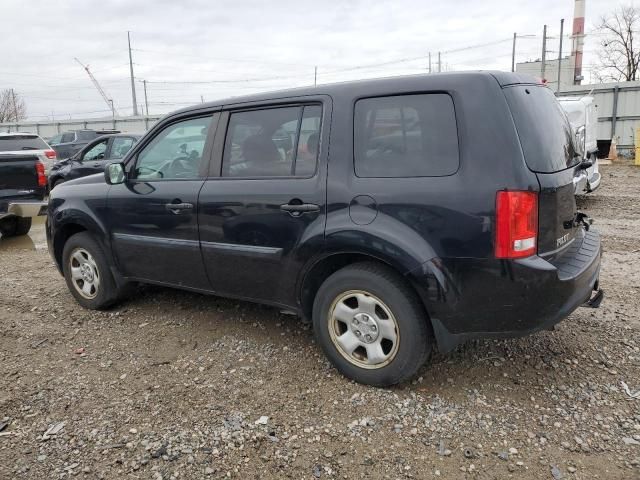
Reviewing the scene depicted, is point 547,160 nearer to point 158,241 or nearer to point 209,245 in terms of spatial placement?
point 209,245

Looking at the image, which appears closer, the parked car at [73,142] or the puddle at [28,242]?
the puddle at [28,242]

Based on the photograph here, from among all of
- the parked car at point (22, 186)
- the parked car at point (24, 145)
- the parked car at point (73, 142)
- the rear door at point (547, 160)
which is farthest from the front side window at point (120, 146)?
the rear door at point (547, 160)

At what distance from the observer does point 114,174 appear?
4172 millimetres

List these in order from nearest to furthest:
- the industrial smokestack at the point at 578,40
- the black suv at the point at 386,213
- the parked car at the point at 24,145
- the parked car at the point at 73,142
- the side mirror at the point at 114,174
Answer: the black suv at the point at 386,213, the side mirror at the point at 114,174, the parked car at the point at 24,145, the parked car at the point at 73,142, the industrial smokestack at the point at 578,40

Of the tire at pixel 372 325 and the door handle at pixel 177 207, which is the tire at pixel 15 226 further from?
the tire at pixel 372 325

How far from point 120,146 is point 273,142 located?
30.1ft

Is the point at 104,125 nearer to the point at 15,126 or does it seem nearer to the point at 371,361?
the point at 15,126

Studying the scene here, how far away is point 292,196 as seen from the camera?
10.6 feet

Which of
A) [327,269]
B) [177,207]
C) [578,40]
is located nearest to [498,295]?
[327,269]

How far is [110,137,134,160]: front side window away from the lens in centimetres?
1145

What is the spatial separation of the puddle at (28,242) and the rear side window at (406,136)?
6.40 meters

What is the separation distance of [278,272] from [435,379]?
119 cm

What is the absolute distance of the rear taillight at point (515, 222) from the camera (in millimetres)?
2576

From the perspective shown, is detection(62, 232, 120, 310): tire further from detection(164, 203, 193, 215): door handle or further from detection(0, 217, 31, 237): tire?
detection(0, 217, 31, 237): tire
